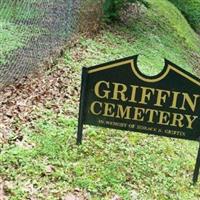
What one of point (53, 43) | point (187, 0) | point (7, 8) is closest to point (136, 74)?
point (7, 8)

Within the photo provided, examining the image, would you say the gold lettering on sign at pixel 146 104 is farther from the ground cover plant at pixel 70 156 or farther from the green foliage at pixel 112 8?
the green foliage at pixel 112 8

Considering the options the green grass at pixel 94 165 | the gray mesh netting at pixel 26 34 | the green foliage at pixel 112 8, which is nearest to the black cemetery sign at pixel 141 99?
the green grass at pixel 94 165

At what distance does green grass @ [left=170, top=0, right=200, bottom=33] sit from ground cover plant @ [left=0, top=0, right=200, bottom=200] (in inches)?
502

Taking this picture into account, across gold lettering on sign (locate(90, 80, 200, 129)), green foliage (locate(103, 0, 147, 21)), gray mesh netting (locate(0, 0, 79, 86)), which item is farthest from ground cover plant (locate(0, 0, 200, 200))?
green foliage (locate(103, 0, 147, 21))

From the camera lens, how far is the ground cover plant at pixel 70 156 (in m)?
4.88

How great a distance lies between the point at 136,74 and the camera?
5129 mm

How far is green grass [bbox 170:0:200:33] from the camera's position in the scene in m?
19.9

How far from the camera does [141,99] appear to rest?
519 centimetres

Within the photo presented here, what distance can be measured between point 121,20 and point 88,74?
27.1 feet

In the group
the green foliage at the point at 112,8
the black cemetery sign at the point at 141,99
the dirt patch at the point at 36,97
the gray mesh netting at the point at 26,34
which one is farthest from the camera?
the green foliage at the point at 112,8

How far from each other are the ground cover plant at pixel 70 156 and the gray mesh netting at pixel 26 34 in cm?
30

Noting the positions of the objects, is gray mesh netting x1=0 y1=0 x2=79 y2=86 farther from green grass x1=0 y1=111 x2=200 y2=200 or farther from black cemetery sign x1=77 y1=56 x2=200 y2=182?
black cemetery sign x1=77 y1=56 x2=200 y2=182

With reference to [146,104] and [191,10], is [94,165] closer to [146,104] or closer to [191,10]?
[146,104]

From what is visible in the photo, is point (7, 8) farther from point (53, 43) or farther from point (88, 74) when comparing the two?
point (88, 74)
